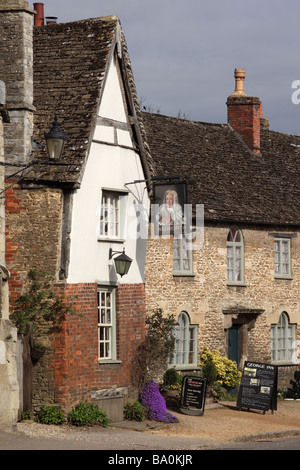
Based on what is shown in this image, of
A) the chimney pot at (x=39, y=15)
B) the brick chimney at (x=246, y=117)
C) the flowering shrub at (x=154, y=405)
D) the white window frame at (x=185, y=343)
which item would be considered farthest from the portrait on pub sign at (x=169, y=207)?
the brick chimney at (x=246, y=117)

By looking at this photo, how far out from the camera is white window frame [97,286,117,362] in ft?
69.8

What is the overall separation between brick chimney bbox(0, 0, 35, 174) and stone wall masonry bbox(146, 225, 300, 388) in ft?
22.5

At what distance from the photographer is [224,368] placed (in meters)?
27.1

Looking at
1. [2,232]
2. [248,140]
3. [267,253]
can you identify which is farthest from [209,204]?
[2,232]

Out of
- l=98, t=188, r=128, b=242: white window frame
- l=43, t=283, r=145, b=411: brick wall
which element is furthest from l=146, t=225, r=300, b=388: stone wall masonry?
l=98, t=188, r=128, b=242: white window frame

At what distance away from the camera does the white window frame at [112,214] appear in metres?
21.4

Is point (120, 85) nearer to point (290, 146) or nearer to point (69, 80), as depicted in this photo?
point (69, 80)

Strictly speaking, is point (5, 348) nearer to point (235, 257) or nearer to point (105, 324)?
point (105, 324)

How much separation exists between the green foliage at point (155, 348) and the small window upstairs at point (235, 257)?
320 cm

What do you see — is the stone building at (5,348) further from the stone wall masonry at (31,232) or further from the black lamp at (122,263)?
the black lamp at (122,263)

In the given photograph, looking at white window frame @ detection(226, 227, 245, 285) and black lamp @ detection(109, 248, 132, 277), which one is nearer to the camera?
black lamp @ detection(109, 248, 132, 277)

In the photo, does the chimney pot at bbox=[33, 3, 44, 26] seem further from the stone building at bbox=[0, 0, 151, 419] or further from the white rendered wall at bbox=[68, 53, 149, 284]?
the white rendered wall at bbox=[68, 53, 149, 284]

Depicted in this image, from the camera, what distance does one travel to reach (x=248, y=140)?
3288cm

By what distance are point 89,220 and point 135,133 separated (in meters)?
3.00
